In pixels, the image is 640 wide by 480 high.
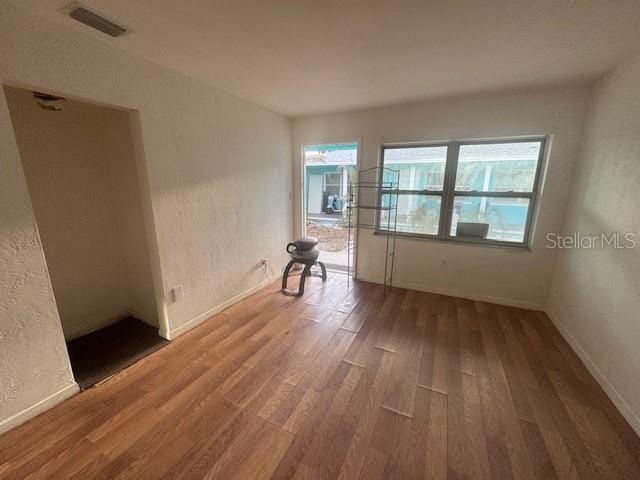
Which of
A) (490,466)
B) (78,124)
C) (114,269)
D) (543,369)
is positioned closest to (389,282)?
(543,369)

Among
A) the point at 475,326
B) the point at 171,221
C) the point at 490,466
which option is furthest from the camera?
the point at 475,326

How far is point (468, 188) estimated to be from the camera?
119 inches

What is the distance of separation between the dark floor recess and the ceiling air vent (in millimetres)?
2343

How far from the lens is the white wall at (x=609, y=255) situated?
1.63m

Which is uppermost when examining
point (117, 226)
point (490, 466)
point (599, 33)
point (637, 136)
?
point (599, 33)

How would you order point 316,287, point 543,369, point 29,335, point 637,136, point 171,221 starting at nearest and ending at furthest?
1. point 29,335
2. point 637,136
3. point 543,369
4. point 171,221
5. point 316,287

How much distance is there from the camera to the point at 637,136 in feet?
5.72

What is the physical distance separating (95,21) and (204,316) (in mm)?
2386

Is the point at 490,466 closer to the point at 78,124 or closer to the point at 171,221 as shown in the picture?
the point at 171,221

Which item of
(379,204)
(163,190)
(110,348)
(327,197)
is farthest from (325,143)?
(110,348)

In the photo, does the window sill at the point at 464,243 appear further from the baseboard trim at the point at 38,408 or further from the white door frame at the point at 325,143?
the baseboard trim at the point at 38,408

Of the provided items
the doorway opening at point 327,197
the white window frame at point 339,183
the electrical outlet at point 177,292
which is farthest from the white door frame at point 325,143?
the white window frame at point 339,183

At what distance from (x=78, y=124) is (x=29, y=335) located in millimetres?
1812

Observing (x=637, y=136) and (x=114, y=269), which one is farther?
(x=114, y=269)
